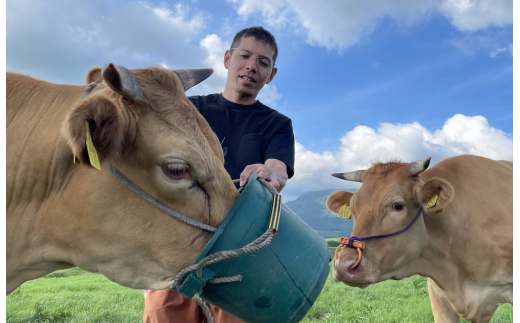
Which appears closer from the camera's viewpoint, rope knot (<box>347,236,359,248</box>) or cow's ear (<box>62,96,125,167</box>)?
cow's ear (<box>62,96,125,167</box>)

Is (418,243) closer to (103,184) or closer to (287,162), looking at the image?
(287,162)

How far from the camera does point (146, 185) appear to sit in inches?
69.4

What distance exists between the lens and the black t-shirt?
301 cm

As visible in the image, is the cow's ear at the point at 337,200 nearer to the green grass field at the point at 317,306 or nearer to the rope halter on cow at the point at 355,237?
the rope halter on cow at the point at 355,237

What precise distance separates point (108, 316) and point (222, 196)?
5.19 meters

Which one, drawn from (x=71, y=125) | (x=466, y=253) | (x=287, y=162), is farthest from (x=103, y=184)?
(x=466, y=253)

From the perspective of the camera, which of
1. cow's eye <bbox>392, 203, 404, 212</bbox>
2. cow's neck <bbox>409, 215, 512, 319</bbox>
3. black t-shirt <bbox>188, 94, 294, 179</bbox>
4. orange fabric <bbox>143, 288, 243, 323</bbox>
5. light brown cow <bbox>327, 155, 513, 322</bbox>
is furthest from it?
cow's neck <bbox>409, 215, 512, 319</bbox>

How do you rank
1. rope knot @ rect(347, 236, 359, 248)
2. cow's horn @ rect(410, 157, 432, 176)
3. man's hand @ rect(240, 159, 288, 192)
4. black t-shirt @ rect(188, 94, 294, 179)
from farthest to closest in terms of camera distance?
cow's horn @ rect(410, 157, 432, 176), rope knot @ rect(347, 236, 359, 248), black t-shirt @ rect(188, 94, 294, 179), man's hand @ rect(240, 159, 288, 192)

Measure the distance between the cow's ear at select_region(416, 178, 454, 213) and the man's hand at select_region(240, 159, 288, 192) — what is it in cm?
251

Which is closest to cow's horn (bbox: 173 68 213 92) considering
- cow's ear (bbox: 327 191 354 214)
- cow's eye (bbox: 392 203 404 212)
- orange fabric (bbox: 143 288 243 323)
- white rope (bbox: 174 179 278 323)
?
white rope (bbox: 174 179 278 323)

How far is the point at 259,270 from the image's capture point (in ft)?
5.88

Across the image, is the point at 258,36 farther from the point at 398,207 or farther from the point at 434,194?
the point at 434,194

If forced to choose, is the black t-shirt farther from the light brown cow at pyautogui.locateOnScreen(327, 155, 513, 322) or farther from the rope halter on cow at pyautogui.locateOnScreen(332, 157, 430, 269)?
the light brown cow at pyautogui.locateOnScreen(327, 155, 513, 322)

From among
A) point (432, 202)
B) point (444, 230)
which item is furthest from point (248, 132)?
point (444, 230)
